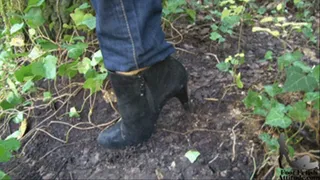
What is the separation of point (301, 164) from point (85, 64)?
782 mm

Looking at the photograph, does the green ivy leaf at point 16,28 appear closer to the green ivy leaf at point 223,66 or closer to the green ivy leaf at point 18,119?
the green ivy leaf at point 18,119

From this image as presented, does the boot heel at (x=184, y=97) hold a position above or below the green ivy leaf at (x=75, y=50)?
below

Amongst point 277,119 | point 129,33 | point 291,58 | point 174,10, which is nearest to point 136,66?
point 129,33

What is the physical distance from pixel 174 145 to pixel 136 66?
1.01ft

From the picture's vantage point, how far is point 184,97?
3.87ft

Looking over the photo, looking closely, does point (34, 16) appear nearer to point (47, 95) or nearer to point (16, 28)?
point (16, 28)

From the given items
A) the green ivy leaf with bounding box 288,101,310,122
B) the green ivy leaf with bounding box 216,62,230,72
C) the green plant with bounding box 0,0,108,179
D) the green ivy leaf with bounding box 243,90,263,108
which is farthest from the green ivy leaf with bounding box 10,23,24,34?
the green ivy leaf with bounding box 288,101,310,122

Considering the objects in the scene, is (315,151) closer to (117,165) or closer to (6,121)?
(117,165)

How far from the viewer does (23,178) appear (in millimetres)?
1104

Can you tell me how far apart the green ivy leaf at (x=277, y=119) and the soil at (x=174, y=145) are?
144mm

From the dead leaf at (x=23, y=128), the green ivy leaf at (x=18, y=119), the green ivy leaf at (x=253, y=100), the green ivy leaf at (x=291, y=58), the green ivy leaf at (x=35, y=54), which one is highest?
the green ivy leaf at (x=35, y=54)

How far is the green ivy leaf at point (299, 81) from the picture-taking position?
2.86ft

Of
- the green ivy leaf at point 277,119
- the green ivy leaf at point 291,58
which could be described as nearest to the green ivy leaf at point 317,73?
the green ivy leaf at point 277,119

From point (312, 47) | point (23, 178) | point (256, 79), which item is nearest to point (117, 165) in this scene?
point (23, 178)
